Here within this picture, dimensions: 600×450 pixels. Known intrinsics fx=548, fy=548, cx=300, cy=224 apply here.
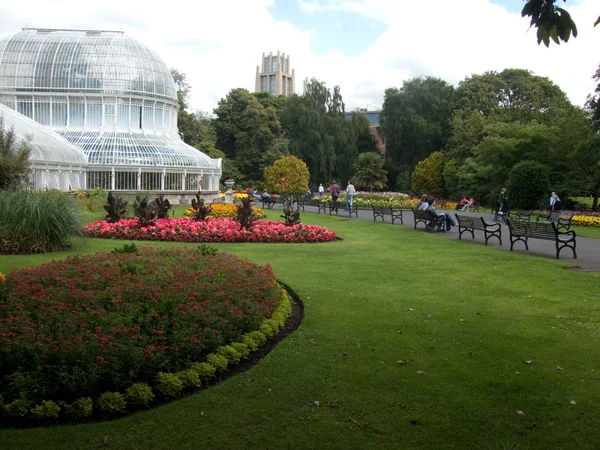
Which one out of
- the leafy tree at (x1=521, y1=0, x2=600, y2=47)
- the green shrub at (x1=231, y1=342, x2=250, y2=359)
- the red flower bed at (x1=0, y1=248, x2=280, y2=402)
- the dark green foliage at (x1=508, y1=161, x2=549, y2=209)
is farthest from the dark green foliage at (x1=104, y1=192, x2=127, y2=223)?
the dark green foliage at (x1=508, y1=161, x2=549, y2=209)

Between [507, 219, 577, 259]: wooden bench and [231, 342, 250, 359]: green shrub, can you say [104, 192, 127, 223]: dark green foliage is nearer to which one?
[507, 219, 577, 259]: wooden bench

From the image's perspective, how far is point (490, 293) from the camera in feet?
28.8

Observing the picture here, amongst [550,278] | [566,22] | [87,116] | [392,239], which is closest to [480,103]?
[87,116]

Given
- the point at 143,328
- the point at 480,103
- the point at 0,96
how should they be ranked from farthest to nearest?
the point at 480,103 < the point at 0,96 < the point at 143,328

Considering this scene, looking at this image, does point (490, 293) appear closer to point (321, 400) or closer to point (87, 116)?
point (321, 400)

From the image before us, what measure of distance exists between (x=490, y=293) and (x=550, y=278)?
6.35 ft

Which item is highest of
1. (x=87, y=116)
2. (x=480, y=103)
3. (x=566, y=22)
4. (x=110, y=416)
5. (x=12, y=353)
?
(x=480, y=103)

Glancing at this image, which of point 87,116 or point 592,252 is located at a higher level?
point 87,116

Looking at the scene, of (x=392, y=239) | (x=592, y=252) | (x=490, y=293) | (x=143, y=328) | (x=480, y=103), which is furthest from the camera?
(x=480, y=103)

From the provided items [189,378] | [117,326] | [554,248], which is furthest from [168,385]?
[554,248]

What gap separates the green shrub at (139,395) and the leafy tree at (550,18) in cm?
424

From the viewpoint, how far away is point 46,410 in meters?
4.19

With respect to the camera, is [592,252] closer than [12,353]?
No

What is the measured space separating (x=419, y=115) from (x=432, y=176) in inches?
329
